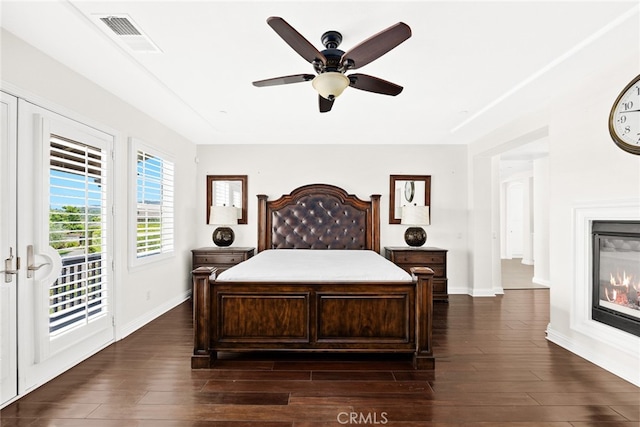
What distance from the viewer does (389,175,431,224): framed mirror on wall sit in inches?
210

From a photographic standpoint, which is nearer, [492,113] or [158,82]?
[158,82]

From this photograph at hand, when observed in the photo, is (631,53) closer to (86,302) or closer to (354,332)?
(354,332)

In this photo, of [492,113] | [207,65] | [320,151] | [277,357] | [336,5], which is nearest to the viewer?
[336,5]

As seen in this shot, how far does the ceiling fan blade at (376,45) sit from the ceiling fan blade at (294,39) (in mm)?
182

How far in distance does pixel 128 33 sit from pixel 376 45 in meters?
1.68

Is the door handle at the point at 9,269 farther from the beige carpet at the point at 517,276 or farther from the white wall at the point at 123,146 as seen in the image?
the beige carpet at the point at 517,276

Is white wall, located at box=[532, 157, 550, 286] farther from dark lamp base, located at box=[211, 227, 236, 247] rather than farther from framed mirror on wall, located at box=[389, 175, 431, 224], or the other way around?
dark lamp base, located at box=[211, 227, 236, 247]

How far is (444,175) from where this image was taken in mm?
5383

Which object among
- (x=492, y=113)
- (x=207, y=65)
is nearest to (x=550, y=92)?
(x=492, y=113)

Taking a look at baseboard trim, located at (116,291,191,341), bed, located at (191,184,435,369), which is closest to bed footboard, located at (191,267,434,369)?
bed, located at (191,184,435,369)

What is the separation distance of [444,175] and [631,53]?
3.01 metres

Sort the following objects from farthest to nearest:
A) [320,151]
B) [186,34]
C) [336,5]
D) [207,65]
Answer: [320,151]
[207,65]
[186,34]
[336,5]

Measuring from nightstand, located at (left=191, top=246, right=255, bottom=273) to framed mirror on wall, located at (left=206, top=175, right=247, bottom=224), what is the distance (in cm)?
69

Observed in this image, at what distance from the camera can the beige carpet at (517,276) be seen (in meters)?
5.98
